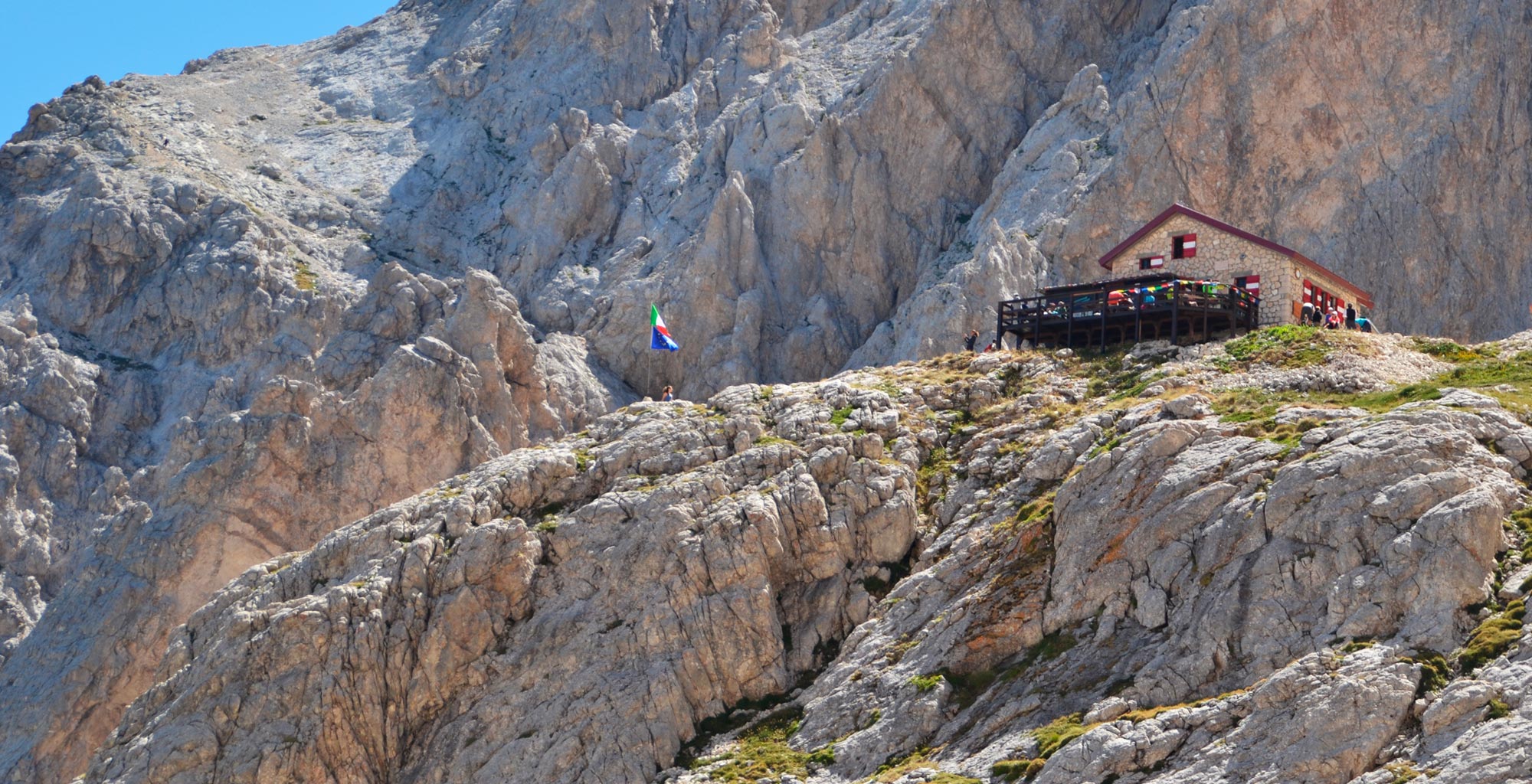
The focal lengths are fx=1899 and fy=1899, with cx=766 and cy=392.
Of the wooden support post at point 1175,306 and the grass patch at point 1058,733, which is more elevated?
the wooden support post at point 1175,306

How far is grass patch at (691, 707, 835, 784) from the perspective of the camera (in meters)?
52.0

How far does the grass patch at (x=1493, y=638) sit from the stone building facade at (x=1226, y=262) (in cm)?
2608

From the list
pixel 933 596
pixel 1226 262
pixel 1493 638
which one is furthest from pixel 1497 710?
pixel 1226 262

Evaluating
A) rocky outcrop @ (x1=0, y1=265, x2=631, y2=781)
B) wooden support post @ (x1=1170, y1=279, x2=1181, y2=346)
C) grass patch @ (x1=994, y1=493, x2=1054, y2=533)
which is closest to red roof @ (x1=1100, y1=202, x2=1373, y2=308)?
wooden support post @ (x1=1170, y1=279, x2=1181, y2=346)

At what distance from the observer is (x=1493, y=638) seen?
1617 inches

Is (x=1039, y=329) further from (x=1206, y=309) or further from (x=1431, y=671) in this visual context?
(x=1431, y=671)

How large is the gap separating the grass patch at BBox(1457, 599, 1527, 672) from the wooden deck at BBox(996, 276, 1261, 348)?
24.8m

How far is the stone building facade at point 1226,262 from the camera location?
6738 centimetres

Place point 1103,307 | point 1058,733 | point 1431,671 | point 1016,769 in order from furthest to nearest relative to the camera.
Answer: point 1103,307 → point 1058,733 → point 1016,769 → point 1431,671

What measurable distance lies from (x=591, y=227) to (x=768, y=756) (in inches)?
2437

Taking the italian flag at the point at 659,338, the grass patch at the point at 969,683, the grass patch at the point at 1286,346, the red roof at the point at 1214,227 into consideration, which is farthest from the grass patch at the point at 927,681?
the italian flag at the point at 659,338

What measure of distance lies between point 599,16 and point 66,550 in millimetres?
49782

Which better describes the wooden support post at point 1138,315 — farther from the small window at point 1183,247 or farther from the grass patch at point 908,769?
the grass patch at point 908,769

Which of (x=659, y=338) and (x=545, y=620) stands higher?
(x=659, y=338)
